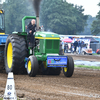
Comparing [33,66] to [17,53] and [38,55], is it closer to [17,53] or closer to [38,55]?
[38,55]

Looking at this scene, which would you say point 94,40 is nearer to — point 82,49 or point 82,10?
point 82,49

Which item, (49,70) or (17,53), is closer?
(17,53)

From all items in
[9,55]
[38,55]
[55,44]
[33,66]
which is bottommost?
[33,66]

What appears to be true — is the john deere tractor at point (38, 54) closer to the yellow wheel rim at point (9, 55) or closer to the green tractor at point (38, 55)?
the green tractor at point (38, 55)

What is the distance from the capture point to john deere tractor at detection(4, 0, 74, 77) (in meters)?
10.2

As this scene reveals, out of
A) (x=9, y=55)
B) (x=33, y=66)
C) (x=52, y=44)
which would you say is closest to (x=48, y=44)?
(x=52, y=44)

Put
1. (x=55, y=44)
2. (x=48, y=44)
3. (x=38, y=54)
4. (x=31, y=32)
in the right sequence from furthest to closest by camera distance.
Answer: (x=31, y=32) → (x=38, y=54) → (x=55, y=44) → (x=48, y=44)

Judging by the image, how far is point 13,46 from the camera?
10867mm

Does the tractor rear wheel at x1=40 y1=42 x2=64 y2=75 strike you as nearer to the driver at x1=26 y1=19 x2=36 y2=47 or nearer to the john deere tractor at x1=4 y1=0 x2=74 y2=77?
the john deere tractor at x1=4 y1=0 x2=74 y2=77

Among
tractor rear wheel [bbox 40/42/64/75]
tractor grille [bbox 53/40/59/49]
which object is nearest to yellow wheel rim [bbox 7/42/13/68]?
tractor rear wheel [bbox 40/42/64/75]

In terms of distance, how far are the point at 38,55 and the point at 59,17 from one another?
76.4m

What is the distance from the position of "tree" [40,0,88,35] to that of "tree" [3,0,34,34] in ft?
22.9

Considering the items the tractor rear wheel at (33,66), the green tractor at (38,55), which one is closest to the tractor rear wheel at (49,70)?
the green tractor at (38,55)

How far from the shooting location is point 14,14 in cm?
8875
